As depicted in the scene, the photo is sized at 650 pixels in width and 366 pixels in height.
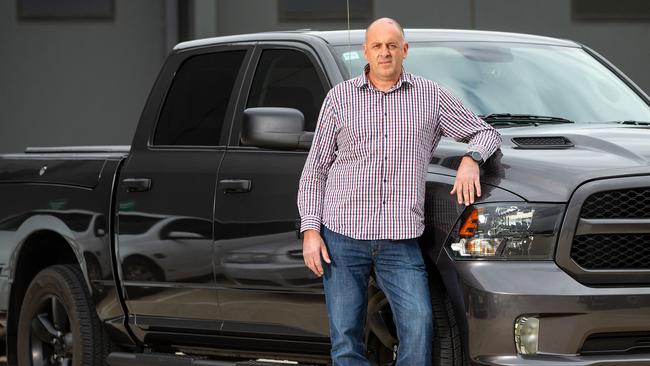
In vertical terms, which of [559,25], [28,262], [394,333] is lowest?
[28,262]

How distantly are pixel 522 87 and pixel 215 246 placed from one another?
4.94ft

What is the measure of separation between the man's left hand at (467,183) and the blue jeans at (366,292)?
0.30m

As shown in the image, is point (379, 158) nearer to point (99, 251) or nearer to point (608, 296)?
point (608, 296)

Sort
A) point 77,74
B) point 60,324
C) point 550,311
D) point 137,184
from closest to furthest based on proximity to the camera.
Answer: point 550,311 < point 137,184 < point 60,324 < point 77,74

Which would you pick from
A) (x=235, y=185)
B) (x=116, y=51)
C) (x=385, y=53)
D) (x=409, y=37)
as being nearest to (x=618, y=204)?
(x=385, y=53)

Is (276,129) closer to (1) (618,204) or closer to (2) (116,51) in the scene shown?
(1) (618,204)

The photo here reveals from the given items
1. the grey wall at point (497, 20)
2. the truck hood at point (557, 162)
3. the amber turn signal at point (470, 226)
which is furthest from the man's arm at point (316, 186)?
the grey wall at point (497, 20)

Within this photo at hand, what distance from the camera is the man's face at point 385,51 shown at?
586 cm

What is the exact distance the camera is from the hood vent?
5.83 m

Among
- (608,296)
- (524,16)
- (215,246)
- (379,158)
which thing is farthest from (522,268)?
(524,16)

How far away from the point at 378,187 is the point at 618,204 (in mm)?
891

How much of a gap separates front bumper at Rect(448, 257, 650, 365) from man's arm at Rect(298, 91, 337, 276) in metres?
0.67

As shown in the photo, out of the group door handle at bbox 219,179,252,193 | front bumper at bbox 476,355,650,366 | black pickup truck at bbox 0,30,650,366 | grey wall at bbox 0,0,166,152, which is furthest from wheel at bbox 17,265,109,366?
grey wall at bbox 0,0,166,152

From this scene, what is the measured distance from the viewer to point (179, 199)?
23.4 feet
